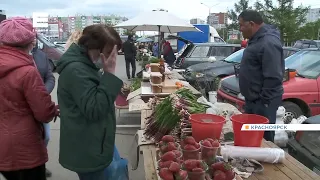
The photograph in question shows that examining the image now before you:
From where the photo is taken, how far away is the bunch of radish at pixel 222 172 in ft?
6.13

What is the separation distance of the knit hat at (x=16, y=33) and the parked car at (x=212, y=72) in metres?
5.74

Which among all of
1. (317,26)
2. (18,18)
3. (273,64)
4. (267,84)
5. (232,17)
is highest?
(232,17)

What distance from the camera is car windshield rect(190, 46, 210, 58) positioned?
496 inches

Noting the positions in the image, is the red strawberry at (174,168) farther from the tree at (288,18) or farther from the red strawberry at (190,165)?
the tree at (288,18)

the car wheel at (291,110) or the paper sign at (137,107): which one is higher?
the paper sign at (137,107)

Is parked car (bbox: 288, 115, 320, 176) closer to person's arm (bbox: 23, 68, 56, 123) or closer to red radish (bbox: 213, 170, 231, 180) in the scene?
red radish (bbox: 213, 170, 231, 180)

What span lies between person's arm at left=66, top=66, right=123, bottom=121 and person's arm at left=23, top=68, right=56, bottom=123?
0.47 meters

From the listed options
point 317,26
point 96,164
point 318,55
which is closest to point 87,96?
point 96,164

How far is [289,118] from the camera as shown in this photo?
593 cm

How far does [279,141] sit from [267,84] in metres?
1.74

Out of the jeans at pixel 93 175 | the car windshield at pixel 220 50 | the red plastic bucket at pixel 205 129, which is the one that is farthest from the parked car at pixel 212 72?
the jeans at pixel 93 175

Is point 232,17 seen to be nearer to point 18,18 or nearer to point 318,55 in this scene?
point 318,55

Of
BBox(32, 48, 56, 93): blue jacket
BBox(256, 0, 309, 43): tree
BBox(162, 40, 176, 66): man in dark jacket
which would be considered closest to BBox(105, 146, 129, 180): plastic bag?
BBox(32, 48, 56, 93): blue jacket

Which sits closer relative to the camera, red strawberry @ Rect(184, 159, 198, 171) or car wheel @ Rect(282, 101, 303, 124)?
red strawberry @ Rect(184, 159, 198, 171)
